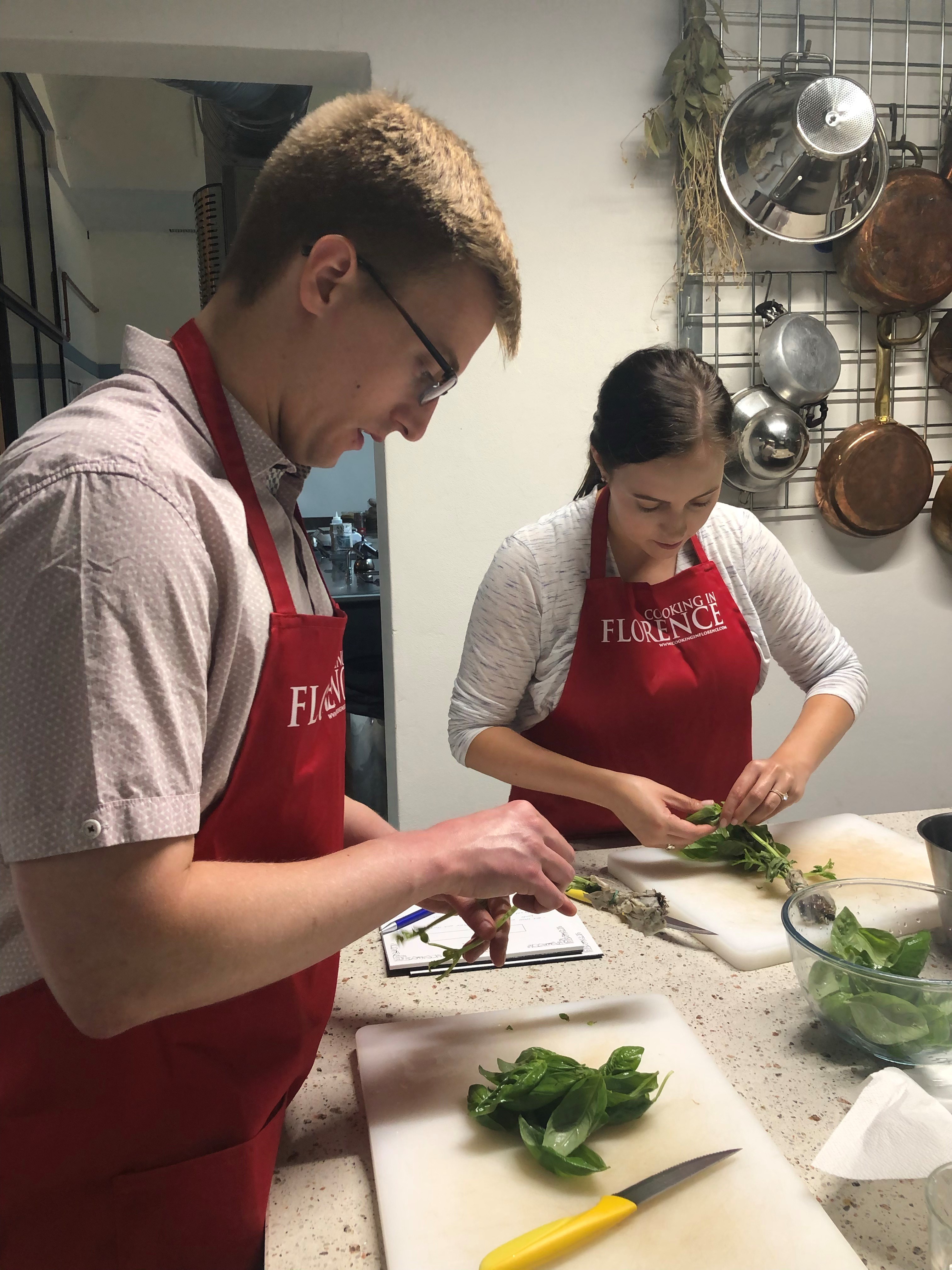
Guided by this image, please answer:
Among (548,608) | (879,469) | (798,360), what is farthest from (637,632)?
(879,469)

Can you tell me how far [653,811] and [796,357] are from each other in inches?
70.7

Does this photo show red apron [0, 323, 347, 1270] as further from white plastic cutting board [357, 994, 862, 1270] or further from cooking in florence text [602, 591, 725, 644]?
cooking in florence text [602, 591, 725, 644]

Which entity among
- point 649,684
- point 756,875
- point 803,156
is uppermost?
point 803,156

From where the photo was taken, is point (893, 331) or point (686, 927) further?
point (893, 331)

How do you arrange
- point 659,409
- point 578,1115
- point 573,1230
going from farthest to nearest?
point 659,409
point 578,1115
point 573,1230

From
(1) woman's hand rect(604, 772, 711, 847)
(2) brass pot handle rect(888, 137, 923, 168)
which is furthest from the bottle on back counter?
(1) woman's hand rect(604, 772, 711, 847)

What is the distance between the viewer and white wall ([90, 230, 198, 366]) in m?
7.28

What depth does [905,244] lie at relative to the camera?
2.78 metres

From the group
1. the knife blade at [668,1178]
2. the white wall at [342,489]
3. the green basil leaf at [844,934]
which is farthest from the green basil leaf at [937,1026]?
the white wall at [342,489]

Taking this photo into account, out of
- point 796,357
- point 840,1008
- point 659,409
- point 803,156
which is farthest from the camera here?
point 796,357

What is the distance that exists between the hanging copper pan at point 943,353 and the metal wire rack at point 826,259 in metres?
0.02

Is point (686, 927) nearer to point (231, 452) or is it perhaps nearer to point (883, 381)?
point (231, 452)

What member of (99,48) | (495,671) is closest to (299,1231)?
(495,671)

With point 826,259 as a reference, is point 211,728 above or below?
below
